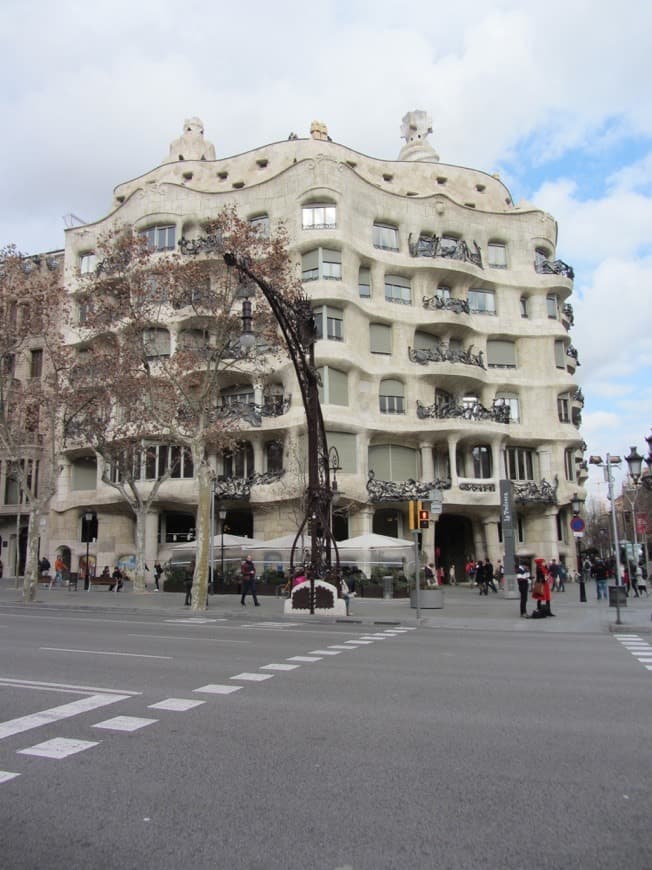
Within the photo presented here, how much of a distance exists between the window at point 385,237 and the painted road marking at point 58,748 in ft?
126

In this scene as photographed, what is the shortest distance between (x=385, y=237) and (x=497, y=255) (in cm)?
794

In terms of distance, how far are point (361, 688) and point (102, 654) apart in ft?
15.5

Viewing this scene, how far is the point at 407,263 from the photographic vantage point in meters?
41.8

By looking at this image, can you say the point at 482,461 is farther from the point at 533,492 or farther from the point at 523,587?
the point at 523,587

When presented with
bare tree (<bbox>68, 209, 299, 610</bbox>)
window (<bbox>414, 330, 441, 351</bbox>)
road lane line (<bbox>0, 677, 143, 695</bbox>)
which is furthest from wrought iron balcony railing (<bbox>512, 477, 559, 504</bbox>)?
road lane line (<bbox>0, 677, 143, 695</bbox>)

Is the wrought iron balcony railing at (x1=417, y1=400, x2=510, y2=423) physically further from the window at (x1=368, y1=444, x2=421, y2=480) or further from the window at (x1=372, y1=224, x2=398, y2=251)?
the window at (x1=372, y1=224, x2=398, y2=251)

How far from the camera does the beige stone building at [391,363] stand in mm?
38188

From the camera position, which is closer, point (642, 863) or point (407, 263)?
point (642, 863)

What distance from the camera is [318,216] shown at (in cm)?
3941

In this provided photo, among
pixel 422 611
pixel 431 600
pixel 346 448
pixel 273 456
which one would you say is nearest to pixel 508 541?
pixel 431 600

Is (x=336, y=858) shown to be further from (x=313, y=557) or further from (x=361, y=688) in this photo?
(x=313, y=557)

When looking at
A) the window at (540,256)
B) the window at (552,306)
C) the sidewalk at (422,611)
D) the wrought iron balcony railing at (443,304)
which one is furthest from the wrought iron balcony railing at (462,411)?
the sidewalk at (422,611)

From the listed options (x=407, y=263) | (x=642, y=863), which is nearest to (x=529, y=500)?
(x=407, y=263)

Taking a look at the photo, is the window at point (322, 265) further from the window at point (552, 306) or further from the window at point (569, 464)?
the window at point (569, 464)
